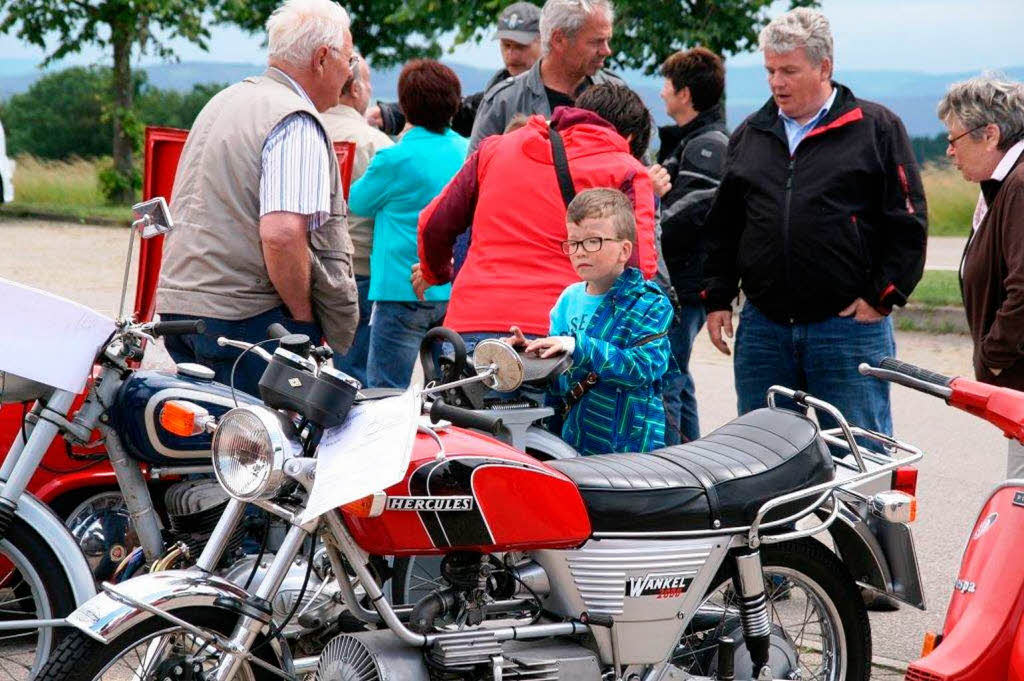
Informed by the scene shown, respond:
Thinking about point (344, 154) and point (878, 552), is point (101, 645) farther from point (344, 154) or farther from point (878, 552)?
point (344, 154)

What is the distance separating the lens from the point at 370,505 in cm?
286

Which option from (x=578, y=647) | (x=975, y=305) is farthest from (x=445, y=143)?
(x=578, y=647)

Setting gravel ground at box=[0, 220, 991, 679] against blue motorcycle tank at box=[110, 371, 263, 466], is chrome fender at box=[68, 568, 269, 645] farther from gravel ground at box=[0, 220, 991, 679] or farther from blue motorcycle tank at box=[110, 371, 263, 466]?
gravel ground at box=[0, 220, 991, 679]

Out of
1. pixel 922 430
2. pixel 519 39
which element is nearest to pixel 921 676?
pixel 519 39

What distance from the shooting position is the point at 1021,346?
4.25m

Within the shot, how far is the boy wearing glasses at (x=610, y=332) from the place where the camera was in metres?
4.20

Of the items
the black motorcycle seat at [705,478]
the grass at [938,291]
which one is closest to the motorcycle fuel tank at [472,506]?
the black motorcycle seat at [705,478]

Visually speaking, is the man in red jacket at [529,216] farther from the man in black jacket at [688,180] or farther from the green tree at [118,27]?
the green tree at [118,27]

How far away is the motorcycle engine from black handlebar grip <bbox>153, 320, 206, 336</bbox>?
412 millimetres

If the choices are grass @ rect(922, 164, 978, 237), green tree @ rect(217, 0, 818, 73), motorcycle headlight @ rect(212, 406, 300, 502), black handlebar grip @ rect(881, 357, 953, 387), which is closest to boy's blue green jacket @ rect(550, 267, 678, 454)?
black handlebar grip @ rect(881, 357, 953, 387)

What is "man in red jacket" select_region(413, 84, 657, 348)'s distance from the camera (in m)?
4.68

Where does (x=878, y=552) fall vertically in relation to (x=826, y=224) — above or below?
below

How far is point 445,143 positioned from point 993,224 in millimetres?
2577

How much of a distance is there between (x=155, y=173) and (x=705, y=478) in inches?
99.3
